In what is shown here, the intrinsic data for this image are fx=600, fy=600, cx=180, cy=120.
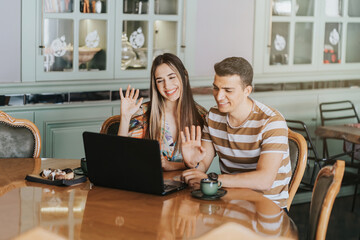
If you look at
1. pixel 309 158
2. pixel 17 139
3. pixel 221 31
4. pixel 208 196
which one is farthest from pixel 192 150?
pixel 221 31

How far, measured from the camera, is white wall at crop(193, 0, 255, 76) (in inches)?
191

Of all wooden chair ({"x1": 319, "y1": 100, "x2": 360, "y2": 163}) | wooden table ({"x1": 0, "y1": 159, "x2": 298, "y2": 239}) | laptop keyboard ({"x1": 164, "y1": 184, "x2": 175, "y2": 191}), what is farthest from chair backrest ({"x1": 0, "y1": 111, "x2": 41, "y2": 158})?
wooden chair ({"x1": 319, "y1": 100, "x2": 360, "y2": 163})

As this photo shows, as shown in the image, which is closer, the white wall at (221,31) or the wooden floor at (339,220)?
the wooden floor at (339,220)

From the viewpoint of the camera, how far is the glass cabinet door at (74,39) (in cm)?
416

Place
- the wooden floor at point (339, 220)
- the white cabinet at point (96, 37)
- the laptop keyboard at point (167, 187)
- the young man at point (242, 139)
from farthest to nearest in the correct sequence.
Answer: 1. the wooden floor at point (339, 220)
2. the white cabinet at point (96, 37)
3. the young man at point (242, 139)
4. the laptop keyboard at point (167, 187)

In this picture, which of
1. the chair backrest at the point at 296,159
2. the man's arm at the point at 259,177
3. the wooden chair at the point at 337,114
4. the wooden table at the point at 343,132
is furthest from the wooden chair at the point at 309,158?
the man's arm at the point at 259,177

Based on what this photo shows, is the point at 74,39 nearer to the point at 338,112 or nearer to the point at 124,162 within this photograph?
the point at 124,162

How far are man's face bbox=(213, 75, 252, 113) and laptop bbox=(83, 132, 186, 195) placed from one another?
1.40 feet

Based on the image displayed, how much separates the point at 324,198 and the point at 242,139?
69 centimetres

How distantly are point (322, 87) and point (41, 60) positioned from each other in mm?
2671

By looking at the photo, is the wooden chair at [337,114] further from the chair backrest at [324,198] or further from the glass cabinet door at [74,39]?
the chair backrest at [324,198]

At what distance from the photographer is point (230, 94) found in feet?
8.67

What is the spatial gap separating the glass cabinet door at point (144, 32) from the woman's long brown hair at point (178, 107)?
147cm

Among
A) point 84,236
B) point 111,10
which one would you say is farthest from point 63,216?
point 111,10
